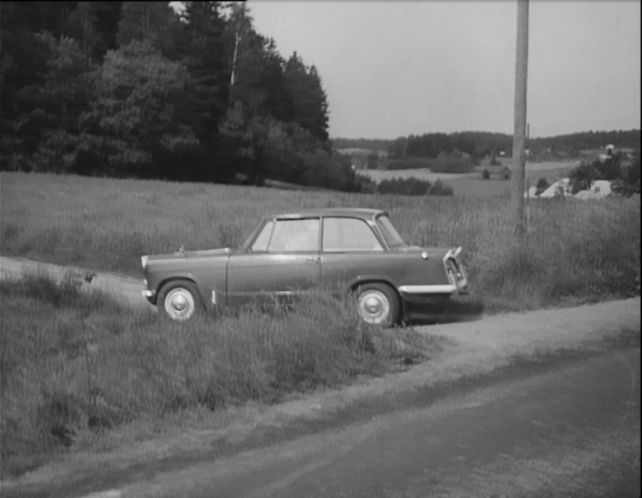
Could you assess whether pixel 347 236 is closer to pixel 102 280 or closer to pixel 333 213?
pixel 333 213

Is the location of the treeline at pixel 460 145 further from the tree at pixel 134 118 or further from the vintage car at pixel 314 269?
the tree at pixel 134 118

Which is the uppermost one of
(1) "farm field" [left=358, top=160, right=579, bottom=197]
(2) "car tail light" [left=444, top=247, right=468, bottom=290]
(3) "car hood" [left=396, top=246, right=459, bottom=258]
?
(1) "farm field" [left=358, top=160, right=579, bottom=197]

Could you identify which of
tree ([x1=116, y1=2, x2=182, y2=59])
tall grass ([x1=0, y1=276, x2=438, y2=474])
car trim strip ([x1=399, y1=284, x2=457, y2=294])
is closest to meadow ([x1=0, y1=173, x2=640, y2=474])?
tall grass ([x1=0, y1=276, x2=438, y2=474])

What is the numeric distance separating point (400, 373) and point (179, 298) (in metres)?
2.59

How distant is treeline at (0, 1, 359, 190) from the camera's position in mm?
7836

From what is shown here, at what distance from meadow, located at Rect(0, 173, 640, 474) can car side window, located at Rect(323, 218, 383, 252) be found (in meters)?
0.20

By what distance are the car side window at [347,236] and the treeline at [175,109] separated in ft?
1.45

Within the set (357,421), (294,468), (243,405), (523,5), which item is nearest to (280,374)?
(243,405)

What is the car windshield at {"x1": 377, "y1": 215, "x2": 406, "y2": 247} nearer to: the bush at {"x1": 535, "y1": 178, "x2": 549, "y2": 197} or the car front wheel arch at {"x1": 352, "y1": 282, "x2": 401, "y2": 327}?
the car front wheel arch at {"x1": 352, "y1": 282, "x2": 401, "y2": 327}

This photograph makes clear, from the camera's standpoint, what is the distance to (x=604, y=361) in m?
5.07

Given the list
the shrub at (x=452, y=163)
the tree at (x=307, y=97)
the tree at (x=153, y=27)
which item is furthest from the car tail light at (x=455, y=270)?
the tree at (x=153, y=27)

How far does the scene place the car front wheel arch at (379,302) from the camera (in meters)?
8.53


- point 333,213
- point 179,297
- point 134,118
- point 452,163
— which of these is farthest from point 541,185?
point 134,118

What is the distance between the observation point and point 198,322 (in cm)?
729
